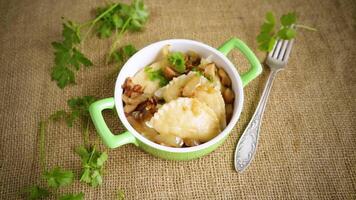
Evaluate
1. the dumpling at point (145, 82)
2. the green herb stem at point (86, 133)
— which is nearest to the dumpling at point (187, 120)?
the dumpling at point (145, 82)

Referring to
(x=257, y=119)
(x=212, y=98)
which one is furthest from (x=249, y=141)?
(x=212, y=98)

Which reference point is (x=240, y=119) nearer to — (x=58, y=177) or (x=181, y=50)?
(x=181, y=50)

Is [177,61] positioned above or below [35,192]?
above

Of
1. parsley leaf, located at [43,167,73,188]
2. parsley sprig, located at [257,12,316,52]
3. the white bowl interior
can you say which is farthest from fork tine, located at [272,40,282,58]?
parsley leaf, located at [43,167,73,188]

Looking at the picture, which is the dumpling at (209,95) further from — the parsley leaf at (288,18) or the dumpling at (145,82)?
the parsley leaf at (288,18)

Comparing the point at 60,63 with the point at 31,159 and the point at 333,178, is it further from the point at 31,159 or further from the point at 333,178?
the point at 333,178

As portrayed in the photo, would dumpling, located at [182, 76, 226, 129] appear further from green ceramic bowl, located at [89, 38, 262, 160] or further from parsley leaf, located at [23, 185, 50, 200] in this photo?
parsley leaf, located at [23, 185, 50, 200]

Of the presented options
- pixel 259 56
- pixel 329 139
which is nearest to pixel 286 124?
pixel 329 139
